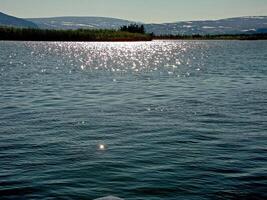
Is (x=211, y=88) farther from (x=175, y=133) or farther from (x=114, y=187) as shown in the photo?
(x=114, y=187)

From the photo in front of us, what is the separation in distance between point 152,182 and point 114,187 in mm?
1378

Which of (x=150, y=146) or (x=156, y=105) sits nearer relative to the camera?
(x=150, y=146)

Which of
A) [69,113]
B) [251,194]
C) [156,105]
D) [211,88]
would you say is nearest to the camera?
[251,194]

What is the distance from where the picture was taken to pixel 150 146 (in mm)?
18969

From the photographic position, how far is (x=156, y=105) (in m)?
30.5

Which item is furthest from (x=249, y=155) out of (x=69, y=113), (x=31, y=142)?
(x=69, y=113)

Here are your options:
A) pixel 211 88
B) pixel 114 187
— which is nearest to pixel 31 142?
pixel 114 187

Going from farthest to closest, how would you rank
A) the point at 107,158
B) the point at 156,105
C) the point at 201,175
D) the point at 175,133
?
the point at 156,105
the point at 175,133
the point at 107,158
the point at 201,175

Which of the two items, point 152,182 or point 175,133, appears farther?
point 175,133

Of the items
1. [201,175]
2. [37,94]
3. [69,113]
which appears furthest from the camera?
[37,94]

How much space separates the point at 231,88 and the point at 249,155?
→ 957 inches

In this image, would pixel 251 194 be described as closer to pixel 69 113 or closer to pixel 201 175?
pixel 201 175

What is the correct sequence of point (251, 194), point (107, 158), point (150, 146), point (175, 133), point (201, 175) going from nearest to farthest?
1. point (251, 194)
2. point (201, 175)
3. point (107, 158)
4. point (150, 146)
5. point (175, 133)

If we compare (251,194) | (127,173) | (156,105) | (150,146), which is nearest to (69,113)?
(156,105)
